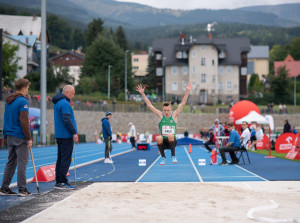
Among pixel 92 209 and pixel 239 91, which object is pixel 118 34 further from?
pixel 92 209

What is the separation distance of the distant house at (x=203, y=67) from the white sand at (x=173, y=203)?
236 feet

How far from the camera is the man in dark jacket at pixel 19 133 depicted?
28.6ft

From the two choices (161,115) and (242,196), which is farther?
(161,115)

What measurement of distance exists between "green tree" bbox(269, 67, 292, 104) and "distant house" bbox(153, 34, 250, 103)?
6.11 metres

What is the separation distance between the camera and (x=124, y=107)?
64250mm

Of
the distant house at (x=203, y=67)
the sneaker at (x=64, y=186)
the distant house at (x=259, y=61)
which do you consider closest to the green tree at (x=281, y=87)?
the distant house at (x=203, y=67)

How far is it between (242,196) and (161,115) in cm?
526

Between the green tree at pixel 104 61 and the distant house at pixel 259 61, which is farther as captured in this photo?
the distant house at pixel 259 61

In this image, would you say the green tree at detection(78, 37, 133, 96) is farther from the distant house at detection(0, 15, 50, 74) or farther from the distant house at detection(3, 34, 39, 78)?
the distant house at detection(0, 15, 50, 74)

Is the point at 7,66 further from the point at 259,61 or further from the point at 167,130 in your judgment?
the point at 259,61

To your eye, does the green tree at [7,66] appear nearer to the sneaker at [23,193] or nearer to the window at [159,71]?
the sneaker at [23,193]

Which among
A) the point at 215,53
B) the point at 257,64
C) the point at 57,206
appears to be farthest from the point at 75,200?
the point at 257,64

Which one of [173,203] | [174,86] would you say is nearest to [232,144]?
[173,203]

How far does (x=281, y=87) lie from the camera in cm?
8194
